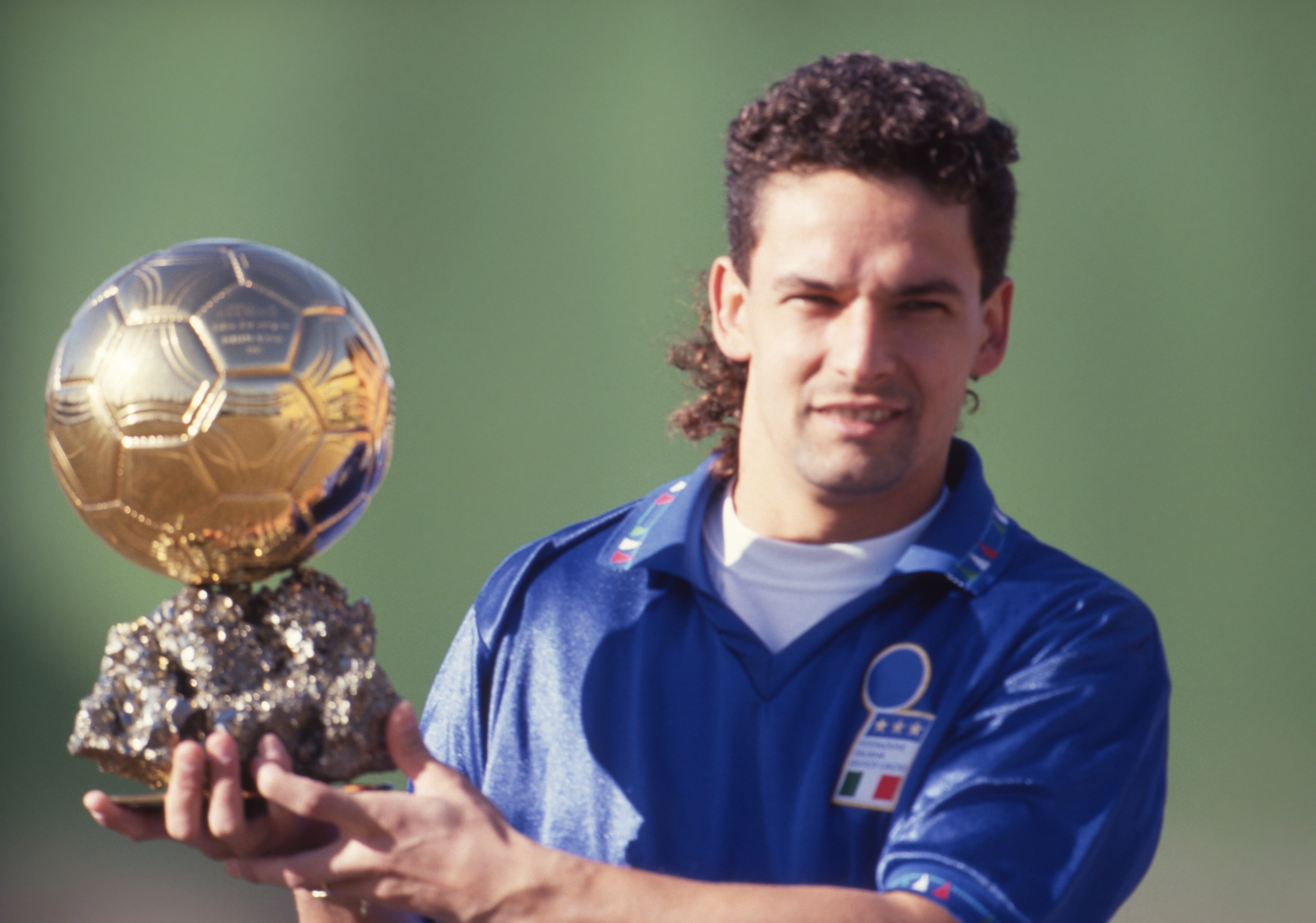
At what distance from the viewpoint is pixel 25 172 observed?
322cm

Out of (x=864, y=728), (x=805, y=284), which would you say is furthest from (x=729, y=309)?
(x=864, y=728)

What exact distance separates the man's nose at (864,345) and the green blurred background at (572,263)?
1.74 metres

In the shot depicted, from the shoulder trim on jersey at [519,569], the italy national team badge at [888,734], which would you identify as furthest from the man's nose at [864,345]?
the shoulder trim on jersey at [519,569]

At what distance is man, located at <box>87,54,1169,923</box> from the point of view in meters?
1.27

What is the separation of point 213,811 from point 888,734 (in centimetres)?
61

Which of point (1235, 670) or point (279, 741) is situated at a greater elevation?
point (279, 741)

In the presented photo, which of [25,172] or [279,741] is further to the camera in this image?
[25,172]

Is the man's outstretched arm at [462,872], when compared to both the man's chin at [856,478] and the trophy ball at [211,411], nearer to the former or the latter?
the trophy ball at [211,411]

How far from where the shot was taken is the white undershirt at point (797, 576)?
57.6 inches

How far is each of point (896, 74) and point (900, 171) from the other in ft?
0.48

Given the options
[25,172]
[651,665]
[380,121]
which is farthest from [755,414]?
[25,172]

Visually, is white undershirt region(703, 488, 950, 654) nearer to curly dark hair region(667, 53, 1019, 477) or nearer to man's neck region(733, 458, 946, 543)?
man's neck region(733, 458, 946, 543)

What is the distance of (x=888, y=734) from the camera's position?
1355 mm

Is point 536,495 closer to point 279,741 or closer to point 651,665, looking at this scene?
point 651,665
